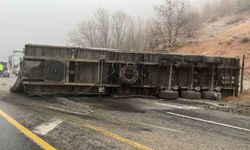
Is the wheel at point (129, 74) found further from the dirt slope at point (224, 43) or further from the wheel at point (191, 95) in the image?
the dirt slope at point (224, 43)

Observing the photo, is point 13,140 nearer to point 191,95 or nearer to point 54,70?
point 54,70

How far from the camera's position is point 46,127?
7.96 meters

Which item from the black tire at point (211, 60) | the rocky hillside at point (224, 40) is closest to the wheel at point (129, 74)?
the black tire at point (211, 60)

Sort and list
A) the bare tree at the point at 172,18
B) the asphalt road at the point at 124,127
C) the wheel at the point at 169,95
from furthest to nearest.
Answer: the bare tree at the point at 172,18 < the wheel at the point at 169,95 < the asphalt road at the point at 124,127

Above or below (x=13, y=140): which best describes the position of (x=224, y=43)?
above

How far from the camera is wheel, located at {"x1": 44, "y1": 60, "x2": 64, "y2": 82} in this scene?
14.4 metres

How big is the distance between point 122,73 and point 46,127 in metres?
7.49

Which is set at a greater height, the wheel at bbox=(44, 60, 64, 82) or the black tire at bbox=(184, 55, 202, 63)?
the black tire at bbox=(184, 55, 202, 63)

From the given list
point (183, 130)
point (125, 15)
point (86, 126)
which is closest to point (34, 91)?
point (86, 126)

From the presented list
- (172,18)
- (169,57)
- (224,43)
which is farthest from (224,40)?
(169,57)

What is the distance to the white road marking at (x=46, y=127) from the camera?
7548mm

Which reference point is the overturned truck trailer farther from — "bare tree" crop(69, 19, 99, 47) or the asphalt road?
"bare tree" crop(69, 19, 99, 47)

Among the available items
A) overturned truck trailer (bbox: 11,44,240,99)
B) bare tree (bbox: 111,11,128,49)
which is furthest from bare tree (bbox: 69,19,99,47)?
overturned truck trailer (bbox: 11,44,240,99)

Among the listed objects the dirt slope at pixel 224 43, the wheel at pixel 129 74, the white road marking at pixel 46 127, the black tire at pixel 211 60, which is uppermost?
the dirt slope at pixel 224 43
